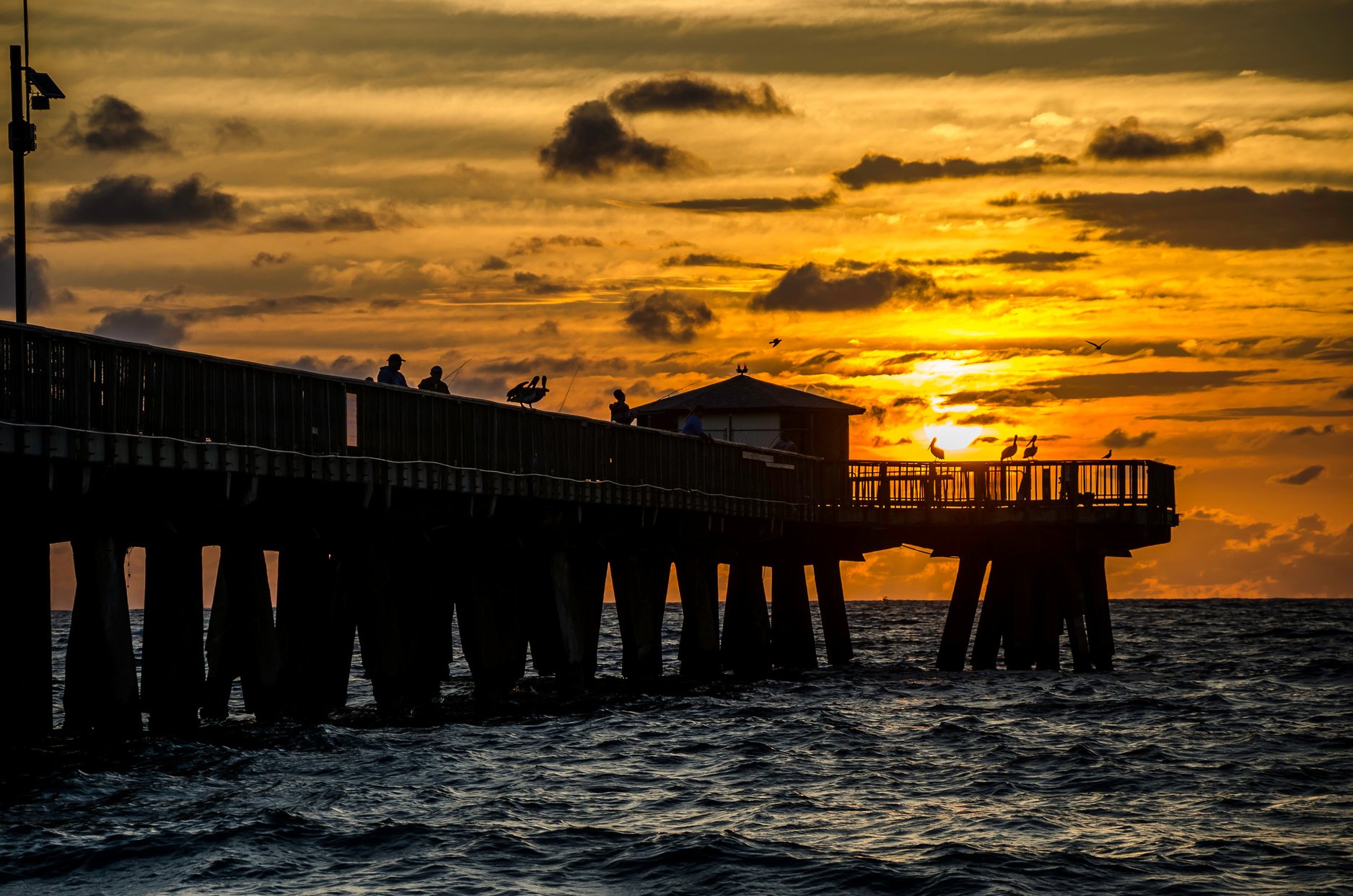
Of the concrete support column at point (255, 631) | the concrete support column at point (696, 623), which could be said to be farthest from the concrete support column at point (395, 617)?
the concrete support column at point (696, 623)

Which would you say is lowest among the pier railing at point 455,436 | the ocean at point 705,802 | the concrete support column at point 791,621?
the ocean at point 705,802

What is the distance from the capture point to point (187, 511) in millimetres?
27516

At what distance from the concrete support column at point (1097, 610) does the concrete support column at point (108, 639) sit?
28.8 meters

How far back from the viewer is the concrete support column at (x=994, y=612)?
50.0m

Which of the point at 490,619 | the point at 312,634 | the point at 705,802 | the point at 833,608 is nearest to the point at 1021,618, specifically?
the point at 833,608

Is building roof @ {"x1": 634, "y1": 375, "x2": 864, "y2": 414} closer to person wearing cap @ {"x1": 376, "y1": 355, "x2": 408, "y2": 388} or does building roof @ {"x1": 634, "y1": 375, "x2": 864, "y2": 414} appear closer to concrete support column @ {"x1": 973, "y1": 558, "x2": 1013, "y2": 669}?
concrete support column @ {"x1": 973, "y1": 558, "x2": 1013, "y2": 669}

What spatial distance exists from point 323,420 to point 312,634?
459 centimetres

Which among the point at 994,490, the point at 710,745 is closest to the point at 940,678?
the point at 994,490

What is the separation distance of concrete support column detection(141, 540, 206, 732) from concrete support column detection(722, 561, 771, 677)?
21909 millimetres

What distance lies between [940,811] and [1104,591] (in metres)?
25.8

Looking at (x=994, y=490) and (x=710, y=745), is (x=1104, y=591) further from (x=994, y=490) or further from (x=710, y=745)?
(x=710, y=745)

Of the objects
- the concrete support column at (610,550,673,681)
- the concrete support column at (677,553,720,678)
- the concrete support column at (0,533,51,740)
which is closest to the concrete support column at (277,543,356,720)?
the concrete support column at (0,533,51,740)

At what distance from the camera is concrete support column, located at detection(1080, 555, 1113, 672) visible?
161ft

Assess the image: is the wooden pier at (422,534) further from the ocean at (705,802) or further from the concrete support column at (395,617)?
the ocean at (705,802)
